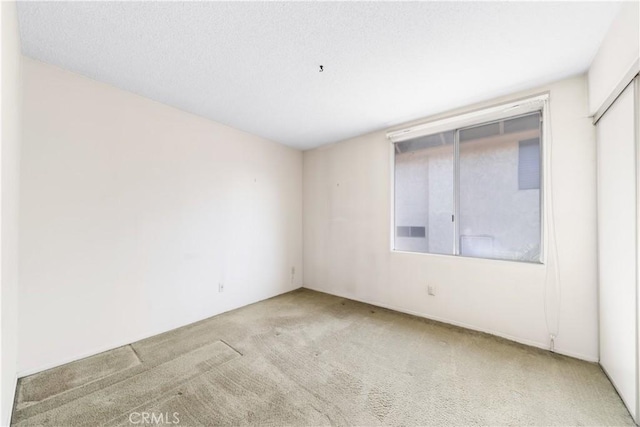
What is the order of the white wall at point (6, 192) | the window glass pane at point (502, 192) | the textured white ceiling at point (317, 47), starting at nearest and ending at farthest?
1. the white wall at point (6, 192)
2. the textured white ceiling at point (317, 47)
3. the window glass pane at point (502, 192)

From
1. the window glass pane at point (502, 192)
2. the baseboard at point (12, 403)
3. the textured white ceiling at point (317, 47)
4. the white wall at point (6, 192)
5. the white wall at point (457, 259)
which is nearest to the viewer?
the white wall at point (6, 192)

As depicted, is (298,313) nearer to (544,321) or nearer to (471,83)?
(544,321)

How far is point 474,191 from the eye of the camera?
2.73 metres

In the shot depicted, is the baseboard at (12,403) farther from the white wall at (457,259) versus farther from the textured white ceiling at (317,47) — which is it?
the white wall at (457,259)

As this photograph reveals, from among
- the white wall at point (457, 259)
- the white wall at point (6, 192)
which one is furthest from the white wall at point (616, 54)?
the white wall at point (6, 192)

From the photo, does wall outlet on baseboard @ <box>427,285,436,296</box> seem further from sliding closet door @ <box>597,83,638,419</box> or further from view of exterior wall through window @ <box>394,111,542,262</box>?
sliding closet door @ <box>597,83,638,419</box>

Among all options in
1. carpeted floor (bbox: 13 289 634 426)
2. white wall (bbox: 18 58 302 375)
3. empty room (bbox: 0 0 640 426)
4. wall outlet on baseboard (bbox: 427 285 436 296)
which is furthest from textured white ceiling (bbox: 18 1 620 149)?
carpeted floor (bbox: 13 289 634 426)

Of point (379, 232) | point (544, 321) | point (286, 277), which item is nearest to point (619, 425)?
point (544, 321)

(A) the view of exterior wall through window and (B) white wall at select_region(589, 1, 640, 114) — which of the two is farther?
(A) the view of exterior wall through window

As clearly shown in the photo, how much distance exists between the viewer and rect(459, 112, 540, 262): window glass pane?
2406mm

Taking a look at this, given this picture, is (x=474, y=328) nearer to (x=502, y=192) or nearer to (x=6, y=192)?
(x=502, y=192)

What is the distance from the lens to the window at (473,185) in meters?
2.42

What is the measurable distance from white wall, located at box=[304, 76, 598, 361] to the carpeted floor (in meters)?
0.28

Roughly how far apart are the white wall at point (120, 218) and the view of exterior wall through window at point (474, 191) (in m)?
2.22
